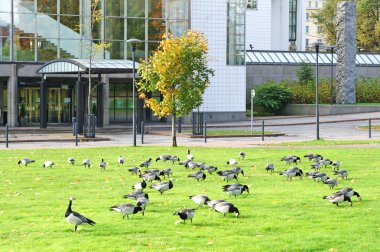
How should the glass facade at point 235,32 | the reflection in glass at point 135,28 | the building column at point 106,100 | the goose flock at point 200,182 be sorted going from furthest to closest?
1. the glass facade at point 235,32
2. the reflection in glass at point 135,28
3. the building column at point 106,100
4. the goose flock at point 200,182

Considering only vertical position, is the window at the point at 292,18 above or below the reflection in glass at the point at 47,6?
above

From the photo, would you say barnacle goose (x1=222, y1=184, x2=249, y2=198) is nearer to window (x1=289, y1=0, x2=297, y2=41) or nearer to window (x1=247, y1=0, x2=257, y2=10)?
window (x1=247, y1=0, x2=257, y2=10)

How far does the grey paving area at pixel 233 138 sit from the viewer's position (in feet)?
129

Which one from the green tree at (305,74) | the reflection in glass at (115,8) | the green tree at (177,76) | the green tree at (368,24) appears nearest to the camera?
the green tree at (177,76)

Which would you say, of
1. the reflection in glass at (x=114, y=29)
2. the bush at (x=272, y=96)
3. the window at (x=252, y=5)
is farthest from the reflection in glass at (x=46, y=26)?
the window at (x=252, y=5)

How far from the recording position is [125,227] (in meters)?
13.4

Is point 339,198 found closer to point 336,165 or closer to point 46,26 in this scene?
point 336,165

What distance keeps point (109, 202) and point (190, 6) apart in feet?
151

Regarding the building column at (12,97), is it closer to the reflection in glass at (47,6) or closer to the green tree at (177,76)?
the reflection in glass at (47,6)

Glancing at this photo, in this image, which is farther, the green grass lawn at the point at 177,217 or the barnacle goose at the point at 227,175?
the barnacle goose at the point at 227,175

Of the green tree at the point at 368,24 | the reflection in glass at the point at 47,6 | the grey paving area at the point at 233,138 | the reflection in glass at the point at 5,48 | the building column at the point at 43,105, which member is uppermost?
the green tree at the point at 368,24

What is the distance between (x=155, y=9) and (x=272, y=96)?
43.3 ft

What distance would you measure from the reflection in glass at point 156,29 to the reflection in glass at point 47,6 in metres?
7.57

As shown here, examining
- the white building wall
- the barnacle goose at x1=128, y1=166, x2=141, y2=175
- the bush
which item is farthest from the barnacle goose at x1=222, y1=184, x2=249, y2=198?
the bush
